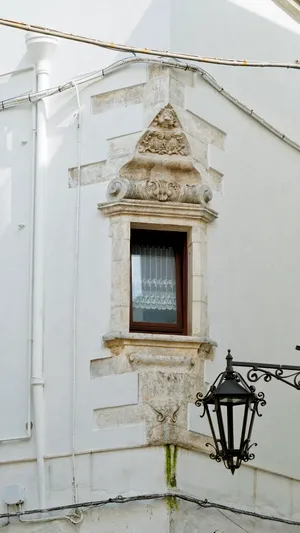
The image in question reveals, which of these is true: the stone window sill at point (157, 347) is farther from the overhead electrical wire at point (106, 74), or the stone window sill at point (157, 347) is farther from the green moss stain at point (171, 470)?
the overhead electrical wire at point (106, 74)

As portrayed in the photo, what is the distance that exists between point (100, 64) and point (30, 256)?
2.02 metres

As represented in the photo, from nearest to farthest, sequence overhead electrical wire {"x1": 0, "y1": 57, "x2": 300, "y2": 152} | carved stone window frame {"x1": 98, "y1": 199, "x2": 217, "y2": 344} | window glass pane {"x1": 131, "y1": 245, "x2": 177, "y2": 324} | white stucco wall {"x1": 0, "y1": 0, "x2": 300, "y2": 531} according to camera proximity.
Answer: white stucco wall {"x1": 0, "y1": 0, "x2": 300, "y2": 531}
carved stone window frame {"x1": 98, "y1": 199, "x2": 217, "y2": 344}
window glass pane {"x1": 131, "y1": 245, "x2": 177, "y2": 324}
overhead electrical wire {"x1": 0, "y1": 57, "x2": 300, "y2": 152}

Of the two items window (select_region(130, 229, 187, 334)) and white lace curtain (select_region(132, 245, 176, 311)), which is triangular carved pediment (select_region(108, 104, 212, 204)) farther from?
white lace curtain (select_region(132, 245, 176, 311))

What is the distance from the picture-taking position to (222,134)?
1307cm

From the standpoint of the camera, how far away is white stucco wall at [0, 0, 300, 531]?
1196 centimetres

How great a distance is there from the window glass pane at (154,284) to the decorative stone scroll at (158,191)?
1.84ft

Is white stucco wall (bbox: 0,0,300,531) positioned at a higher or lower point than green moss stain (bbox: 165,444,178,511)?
higher

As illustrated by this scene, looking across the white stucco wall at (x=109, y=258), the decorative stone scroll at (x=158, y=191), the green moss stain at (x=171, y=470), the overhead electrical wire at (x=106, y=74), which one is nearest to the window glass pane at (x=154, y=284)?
the white stucco wall at (x=109, y=258)

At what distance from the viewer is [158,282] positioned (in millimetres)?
12703

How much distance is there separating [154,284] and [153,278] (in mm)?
66

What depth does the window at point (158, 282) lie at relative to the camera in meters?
12.5

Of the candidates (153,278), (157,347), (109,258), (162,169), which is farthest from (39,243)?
(157,347)

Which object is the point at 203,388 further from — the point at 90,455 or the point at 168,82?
the point at 168,82

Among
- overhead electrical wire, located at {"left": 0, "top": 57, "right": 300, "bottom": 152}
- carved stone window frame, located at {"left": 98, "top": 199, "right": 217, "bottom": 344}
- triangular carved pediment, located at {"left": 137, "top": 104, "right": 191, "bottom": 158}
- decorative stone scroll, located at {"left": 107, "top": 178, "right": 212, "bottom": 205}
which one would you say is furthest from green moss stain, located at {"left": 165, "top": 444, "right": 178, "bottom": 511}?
overhead electrical wire, located at {"left": 0, "top": 57, "right": 300, "bottom": 152}
